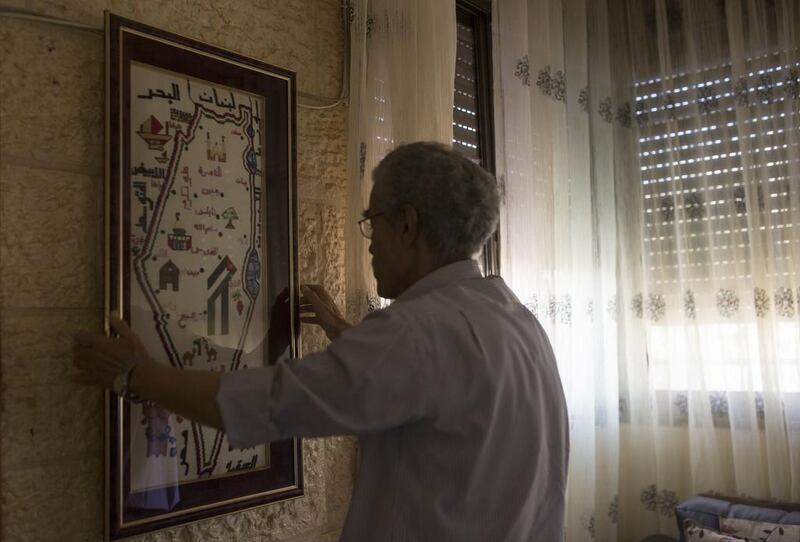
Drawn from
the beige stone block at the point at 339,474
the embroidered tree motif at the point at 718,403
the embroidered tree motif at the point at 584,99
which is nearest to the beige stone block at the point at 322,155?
the beige stone block at the point at 339,474

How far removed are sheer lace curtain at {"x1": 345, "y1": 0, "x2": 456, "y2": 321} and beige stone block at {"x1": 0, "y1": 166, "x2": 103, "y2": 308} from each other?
2.17 feet

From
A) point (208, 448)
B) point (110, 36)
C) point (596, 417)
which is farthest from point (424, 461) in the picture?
point (596, 417)

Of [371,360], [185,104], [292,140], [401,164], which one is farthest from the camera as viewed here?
[292,140]

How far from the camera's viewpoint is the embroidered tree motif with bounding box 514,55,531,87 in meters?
2.47

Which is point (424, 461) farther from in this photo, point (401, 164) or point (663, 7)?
point (663, 7)

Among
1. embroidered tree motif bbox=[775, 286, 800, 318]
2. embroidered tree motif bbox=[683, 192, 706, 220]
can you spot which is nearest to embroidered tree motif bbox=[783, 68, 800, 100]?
embroidered tree motif bbox=[683, 192, 706, 220]

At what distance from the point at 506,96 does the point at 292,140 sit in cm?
105

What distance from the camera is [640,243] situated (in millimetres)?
2926

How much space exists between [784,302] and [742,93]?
0.83m

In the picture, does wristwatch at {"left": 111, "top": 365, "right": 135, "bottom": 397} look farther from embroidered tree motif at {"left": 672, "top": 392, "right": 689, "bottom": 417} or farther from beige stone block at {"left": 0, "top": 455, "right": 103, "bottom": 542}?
embroidered tree motif at {"left": 672, "top": 392, "right": 689, "bottom": 417}

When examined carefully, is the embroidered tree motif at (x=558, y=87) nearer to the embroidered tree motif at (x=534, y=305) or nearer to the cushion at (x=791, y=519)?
the embroidered tree motif at (x=534, y=305)

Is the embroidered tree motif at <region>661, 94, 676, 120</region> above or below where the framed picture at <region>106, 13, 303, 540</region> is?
above

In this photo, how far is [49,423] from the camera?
1229 mm

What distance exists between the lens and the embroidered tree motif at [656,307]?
2.85 meters
